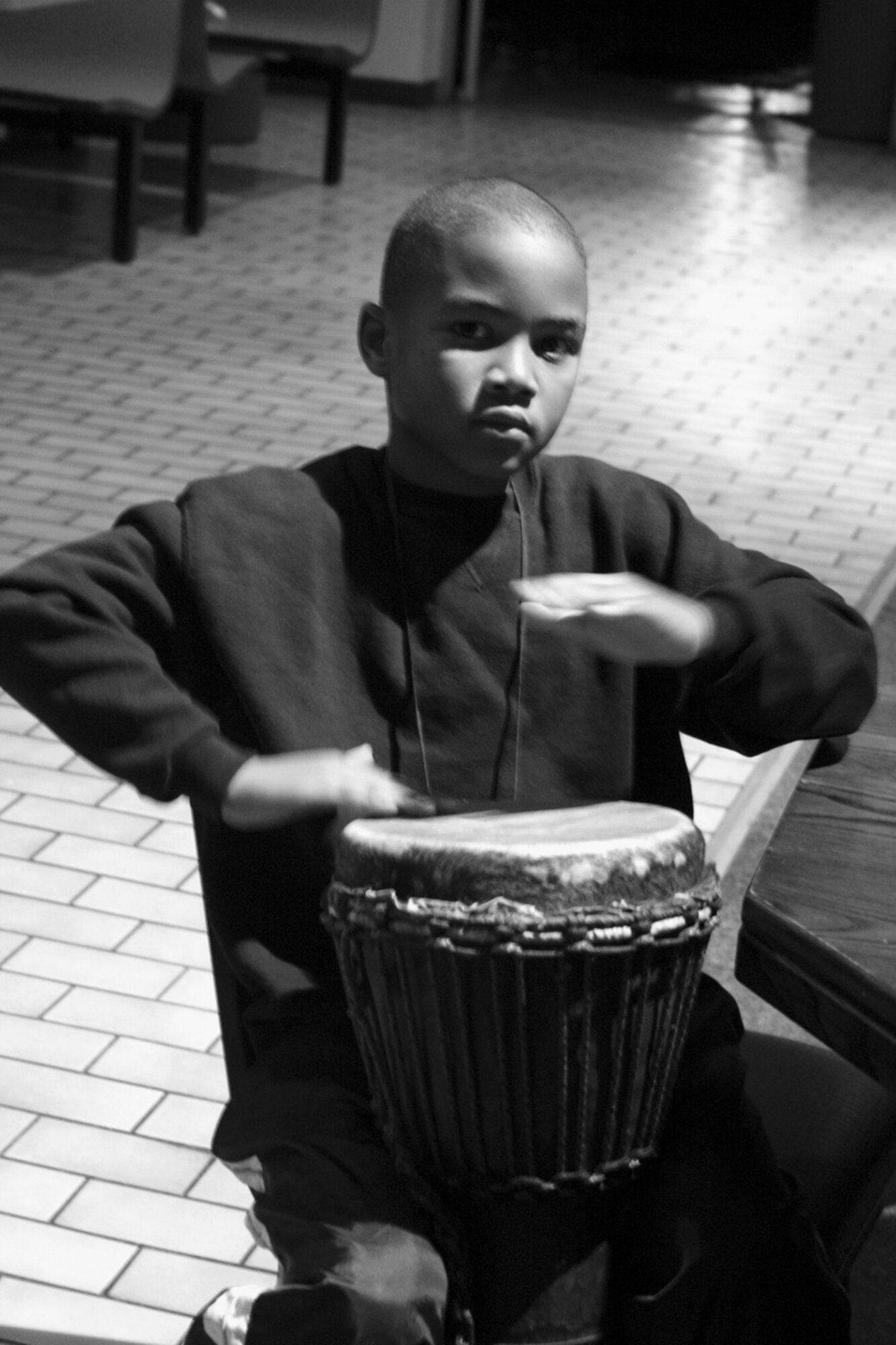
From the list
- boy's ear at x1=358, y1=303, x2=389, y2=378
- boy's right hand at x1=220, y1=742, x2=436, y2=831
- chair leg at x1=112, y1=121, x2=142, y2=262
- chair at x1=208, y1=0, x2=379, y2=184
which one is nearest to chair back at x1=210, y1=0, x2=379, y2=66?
chair at x1=208, y1=0, x2=379, y2=184

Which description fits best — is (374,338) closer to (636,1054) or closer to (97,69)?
(636,1054)

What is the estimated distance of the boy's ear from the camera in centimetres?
168

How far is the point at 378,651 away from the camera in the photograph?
1633 mm

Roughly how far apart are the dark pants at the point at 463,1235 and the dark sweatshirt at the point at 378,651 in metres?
0.14

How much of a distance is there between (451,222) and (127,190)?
6.00m

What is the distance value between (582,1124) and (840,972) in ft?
0.69

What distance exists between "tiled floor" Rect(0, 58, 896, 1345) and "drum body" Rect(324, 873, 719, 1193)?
0.77 meters

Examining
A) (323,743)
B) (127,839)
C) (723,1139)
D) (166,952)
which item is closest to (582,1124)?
(723,1139)

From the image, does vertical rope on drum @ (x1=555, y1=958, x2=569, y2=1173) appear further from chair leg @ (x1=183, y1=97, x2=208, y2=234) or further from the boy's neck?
chair leg @ (x1=183, y1=97, x2=208, y2=234)

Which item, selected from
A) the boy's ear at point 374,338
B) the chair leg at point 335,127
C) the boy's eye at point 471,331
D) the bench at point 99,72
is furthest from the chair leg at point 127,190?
the boy's eye at point 471,331

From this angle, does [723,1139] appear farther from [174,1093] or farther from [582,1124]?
[174,1093]

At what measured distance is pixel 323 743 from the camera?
5.21ft

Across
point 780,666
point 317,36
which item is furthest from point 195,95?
point 780,666

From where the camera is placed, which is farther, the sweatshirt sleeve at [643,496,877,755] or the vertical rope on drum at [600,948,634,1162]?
the sweatshirt sleeve at [643,496,877,755]
